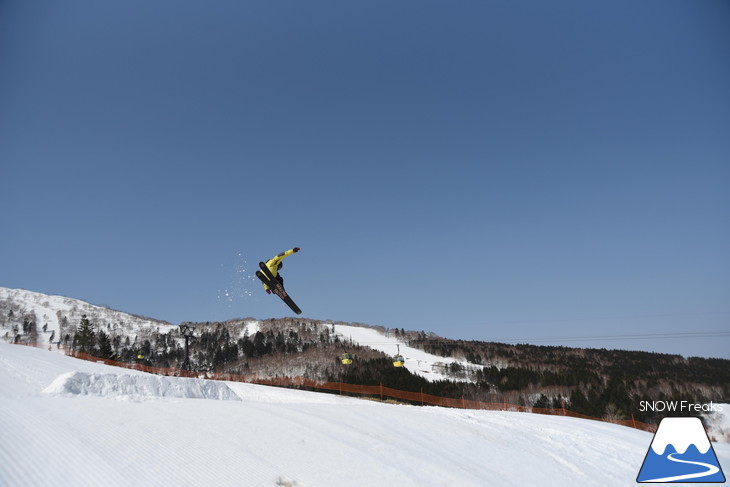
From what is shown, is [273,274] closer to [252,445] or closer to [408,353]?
[252,445]

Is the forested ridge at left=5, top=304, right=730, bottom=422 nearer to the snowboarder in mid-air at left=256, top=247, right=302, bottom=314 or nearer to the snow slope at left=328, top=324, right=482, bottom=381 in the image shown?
the snow slope at left=328, top=324, right=482, bottom=381

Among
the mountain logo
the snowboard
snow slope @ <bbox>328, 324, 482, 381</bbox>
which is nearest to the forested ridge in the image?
snow slope @ <bbox>328, 324, 482, 381</bbox>

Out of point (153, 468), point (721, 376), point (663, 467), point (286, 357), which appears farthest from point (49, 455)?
point (721, 376)

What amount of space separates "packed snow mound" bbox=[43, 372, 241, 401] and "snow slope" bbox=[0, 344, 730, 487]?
0.05 meters

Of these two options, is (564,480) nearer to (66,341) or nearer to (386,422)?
(386,422)

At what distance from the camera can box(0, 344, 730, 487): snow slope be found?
26.0 feet

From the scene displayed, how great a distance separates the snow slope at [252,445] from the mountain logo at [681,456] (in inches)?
35.5

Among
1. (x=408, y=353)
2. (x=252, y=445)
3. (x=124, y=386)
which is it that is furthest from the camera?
(x=408, y=353)

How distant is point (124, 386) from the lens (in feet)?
49.0

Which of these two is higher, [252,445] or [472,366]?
[252,445]

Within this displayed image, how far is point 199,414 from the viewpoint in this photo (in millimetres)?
12742

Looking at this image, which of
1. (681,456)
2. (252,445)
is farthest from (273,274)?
(681,456)

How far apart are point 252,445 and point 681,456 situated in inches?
627

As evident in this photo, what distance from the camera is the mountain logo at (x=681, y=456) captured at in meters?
14.4
